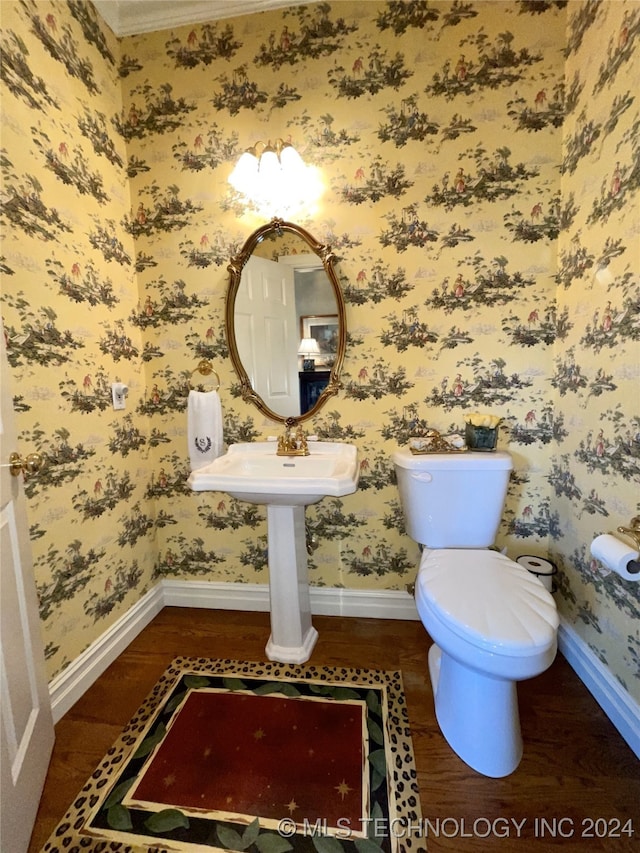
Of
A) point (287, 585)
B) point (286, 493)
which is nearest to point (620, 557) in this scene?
point (286, 493)

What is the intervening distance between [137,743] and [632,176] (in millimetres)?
2335

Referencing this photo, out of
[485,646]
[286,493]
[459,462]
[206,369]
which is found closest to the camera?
[485,646]

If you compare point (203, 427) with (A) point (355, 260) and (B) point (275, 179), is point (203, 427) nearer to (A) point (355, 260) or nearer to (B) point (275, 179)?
(A) point (355, 260)

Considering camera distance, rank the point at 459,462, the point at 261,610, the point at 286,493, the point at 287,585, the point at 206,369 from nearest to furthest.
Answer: the point at 286,493 < the point at 459,462 < the point at 287,585 < the point at 206,369 < the point at 261,610

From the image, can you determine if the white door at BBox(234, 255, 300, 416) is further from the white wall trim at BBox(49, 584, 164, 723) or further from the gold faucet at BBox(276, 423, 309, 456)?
the white wall trim at BBox(49, 584, 164, 723)

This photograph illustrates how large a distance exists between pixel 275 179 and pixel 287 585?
1648 mm

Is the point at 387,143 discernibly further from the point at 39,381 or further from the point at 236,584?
the point at 236,584

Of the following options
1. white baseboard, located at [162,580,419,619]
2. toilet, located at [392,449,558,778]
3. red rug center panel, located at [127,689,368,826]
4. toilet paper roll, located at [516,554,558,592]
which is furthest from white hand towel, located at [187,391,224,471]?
toilet paper roll, located at [516,554,558,592]

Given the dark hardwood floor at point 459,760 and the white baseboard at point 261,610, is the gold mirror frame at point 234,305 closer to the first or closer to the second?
the white baseboard at point 261,610

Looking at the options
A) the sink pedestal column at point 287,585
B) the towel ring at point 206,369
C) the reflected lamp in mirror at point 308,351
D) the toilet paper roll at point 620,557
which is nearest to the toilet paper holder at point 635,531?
the toilet paper roll at point 620,557

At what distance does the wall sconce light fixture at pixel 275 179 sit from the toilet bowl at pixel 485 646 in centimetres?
157

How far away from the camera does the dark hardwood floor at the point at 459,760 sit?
991 mm

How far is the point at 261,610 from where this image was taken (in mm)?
1926

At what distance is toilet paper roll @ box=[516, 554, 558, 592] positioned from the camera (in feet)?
5.14
